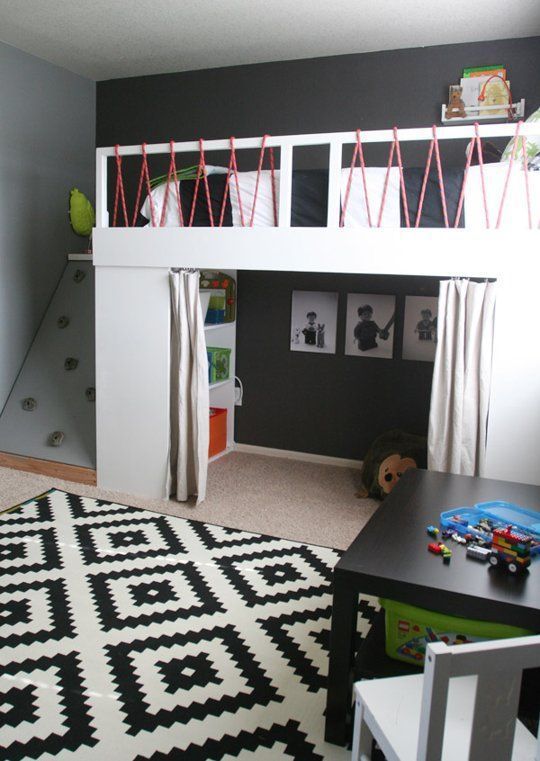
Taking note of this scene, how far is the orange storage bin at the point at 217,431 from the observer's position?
13.5 ft

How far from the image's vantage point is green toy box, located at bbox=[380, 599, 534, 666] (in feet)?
5.29

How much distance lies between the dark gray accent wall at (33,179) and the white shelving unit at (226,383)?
1236mm

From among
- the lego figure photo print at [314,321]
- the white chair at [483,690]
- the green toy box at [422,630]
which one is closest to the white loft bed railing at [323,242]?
the lego figure photo print at [314,321]

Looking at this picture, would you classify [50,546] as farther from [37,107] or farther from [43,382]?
[37,107]

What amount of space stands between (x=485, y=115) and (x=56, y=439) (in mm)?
2996

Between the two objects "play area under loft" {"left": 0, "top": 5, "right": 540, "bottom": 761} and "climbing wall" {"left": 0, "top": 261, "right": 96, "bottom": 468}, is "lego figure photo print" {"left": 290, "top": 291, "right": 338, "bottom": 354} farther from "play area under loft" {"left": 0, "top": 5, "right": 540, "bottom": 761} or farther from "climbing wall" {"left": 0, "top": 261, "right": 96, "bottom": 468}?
"climbing wall" {"left": 0, "top": 261, "right": 96, "bottom": 468}

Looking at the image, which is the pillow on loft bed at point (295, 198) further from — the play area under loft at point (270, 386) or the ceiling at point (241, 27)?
the ceiling at point (241, 27)

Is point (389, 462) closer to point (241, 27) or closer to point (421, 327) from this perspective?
point (421, 327)

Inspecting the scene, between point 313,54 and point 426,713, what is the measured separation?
3.84 meters

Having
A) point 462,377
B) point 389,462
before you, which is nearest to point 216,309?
point 389,462

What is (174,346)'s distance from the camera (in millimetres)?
3379

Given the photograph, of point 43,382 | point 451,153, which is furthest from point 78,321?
point 451,153

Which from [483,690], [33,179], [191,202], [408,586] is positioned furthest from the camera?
[33,179]

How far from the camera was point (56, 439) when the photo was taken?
3.84 metres
